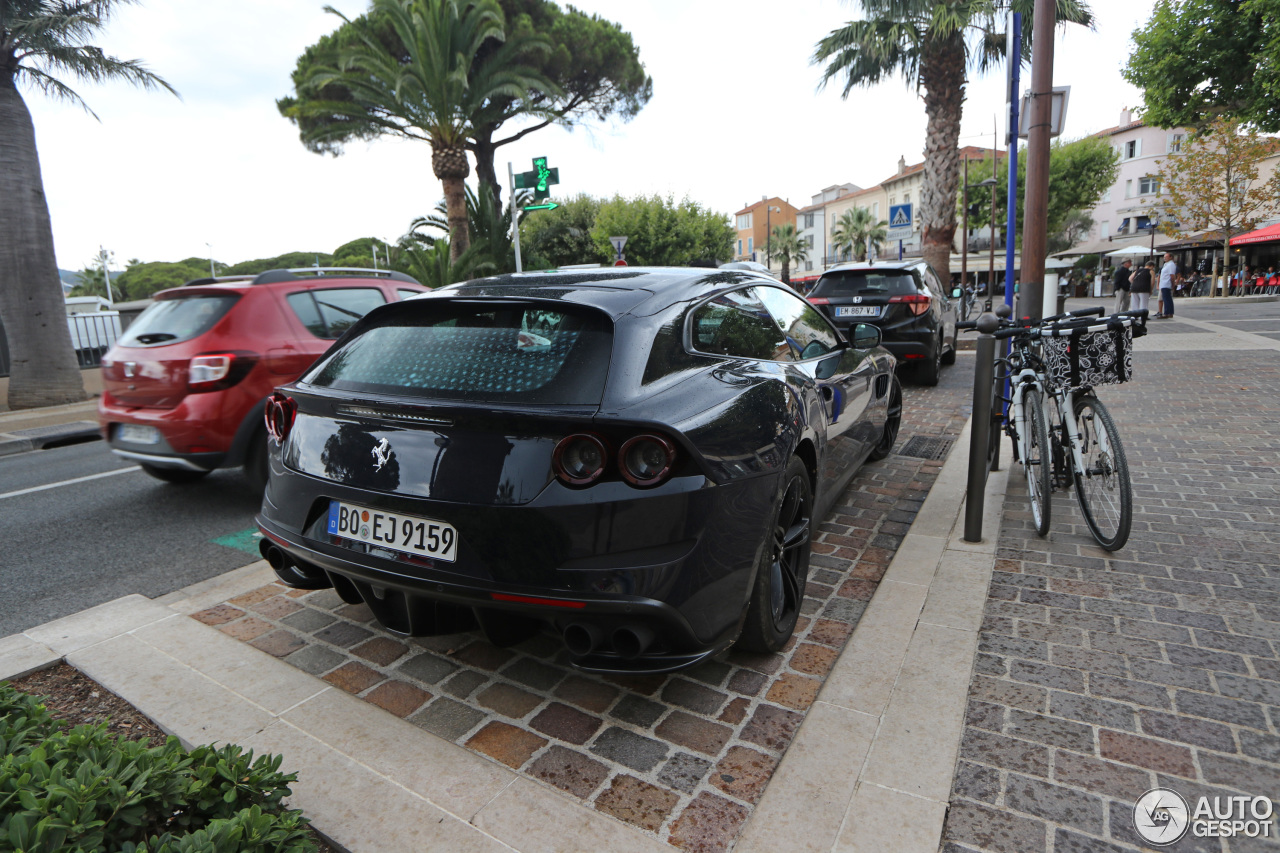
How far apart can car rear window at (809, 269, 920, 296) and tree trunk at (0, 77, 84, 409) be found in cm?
1263

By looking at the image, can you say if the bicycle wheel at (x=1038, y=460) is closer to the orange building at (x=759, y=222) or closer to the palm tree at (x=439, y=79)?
the palm tree at (x=439, y=79)

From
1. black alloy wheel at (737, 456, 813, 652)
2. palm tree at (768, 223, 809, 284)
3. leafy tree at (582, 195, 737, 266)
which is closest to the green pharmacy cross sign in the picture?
black alloy wheel at (737, 456, 813, 652)

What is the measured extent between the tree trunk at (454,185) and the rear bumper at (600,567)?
59.8ft

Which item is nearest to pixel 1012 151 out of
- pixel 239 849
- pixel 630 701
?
pixel 630 701

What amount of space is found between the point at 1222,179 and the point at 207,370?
3648 cm

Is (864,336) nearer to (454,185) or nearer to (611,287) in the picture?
(611,287)

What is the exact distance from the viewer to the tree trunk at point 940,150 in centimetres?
1705

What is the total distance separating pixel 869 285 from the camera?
30.5ft

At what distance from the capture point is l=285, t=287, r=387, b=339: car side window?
5609 mm

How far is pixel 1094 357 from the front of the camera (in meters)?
3.92

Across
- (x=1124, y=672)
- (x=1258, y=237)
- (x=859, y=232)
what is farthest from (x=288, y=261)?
(x=1124, y=672)

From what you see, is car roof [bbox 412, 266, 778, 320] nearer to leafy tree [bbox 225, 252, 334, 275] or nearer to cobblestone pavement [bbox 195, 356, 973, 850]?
cobblestone pavement [bbox 195, 356, 973, 850]

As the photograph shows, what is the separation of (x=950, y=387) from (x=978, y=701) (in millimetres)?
7782

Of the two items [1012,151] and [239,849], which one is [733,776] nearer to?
[239,849]
